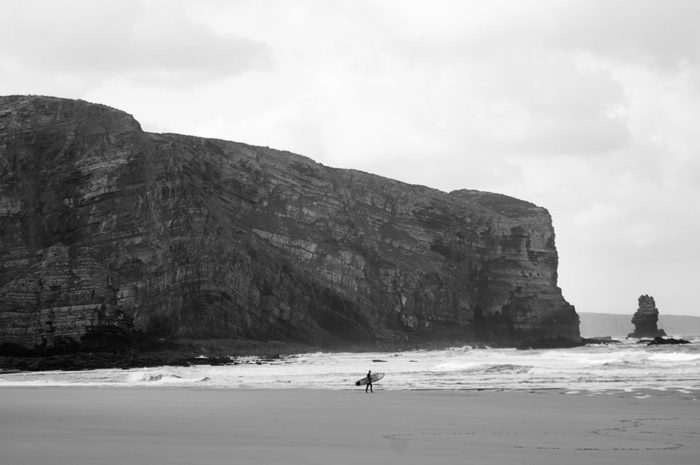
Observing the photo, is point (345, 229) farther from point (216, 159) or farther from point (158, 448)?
point (158, 448)

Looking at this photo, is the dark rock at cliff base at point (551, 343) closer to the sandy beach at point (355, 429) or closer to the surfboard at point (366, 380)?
the surfboard at point (366, 380)

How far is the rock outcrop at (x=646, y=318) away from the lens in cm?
12925

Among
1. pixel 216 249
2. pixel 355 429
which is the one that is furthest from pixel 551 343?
pixel 355 429

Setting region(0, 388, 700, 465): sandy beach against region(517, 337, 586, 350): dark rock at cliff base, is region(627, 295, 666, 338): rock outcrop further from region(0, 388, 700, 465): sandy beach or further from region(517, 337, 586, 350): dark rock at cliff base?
region(0, 388, 700, 465): sandy beach

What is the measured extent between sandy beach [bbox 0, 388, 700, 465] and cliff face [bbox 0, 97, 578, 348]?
1955 inches

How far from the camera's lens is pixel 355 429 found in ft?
49.0

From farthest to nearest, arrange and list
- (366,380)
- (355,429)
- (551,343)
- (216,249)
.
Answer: (551,343)
(216,249)
(366,380)
(355,429)

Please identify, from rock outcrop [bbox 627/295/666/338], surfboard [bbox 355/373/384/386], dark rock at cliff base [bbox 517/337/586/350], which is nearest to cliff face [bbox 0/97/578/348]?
dark rock at cliff base [bbox 517/337/586/350]

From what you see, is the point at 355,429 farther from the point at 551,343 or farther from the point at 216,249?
the point at 551,343

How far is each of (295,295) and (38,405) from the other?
211 ft

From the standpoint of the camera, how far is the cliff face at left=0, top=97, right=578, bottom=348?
237ft

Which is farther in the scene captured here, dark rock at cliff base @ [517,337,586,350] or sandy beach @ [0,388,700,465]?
dark rock at cliff base @ [517,337,586,350]

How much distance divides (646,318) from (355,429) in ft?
406

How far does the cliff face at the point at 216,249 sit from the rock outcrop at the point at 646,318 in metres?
25.0
